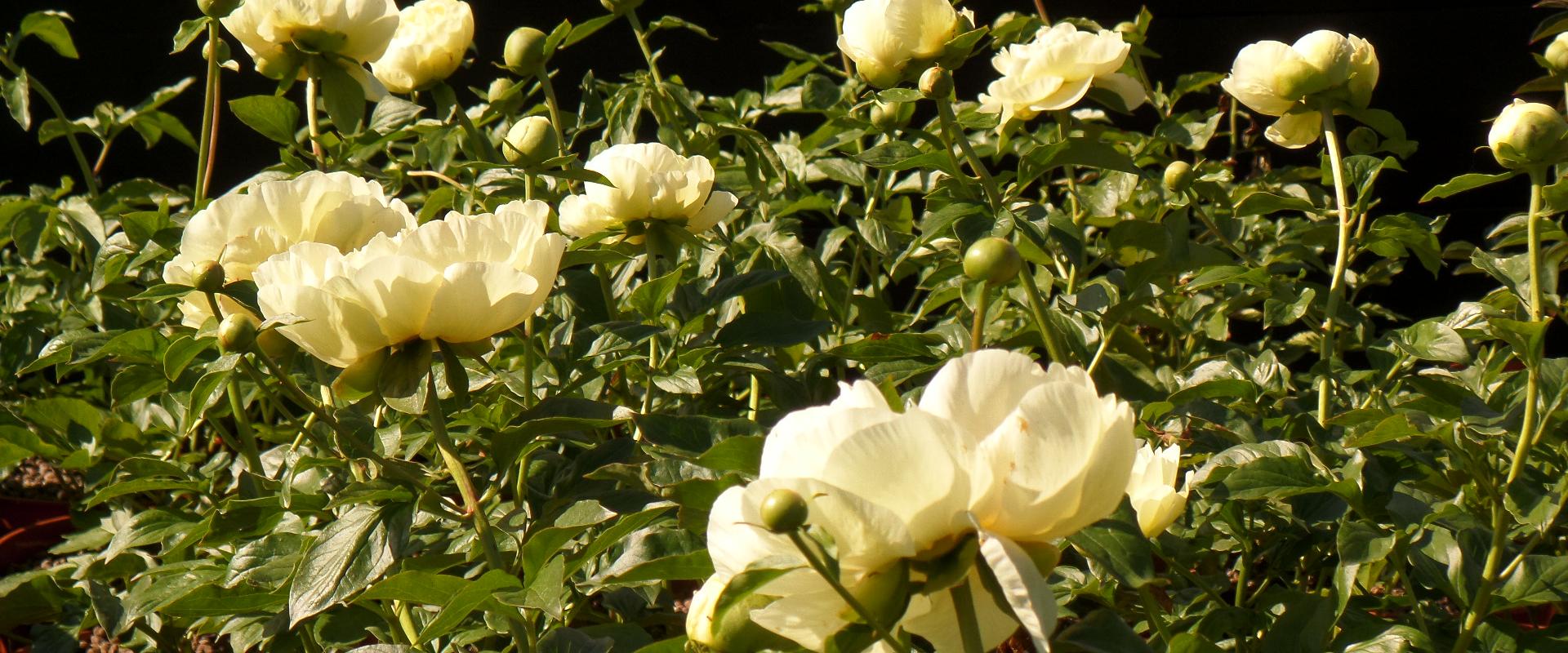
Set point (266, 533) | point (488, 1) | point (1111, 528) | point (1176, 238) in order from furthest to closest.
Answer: point (488, 1) < point (1176, 238) < point (266, 533) < point (1111, 528)

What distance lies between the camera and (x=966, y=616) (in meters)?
0.51

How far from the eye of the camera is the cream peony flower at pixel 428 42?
125 centimetres

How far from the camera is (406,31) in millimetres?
1261

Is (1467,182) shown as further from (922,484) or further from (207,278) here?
(207,278)

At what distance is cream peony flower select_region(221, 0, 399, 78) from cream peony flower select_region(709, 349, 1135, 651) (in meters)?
0.76

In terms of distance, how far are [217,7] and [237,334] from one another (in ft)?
1.45

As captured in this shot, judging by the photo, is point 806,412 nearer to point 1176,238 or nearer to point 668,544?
point 668,544

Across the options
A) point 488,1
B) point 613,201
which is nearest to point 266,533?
point 613,201

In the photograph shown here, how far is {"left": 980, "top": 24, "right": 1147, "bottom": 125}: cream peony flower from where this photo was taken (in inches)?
44.1

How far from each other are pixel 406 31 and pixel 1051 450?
95 cm

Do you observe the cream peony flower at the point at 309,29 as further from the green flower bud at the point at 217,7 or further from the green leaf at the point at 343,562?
the green leaf at the point at 343,562

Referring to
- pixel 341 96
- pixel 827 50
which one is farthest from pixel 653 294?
pixel 827 50

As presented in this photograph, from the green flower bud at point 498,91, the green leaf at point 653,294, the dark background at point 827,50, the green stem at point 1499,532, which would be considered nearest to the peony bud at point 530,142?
the green leaf at point 653,294

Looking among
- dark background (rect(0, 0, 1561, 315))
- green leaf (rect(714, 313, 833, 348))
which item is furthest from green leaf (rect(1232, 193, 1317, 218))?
dark background (rect(0, 0, 1561, 315))
